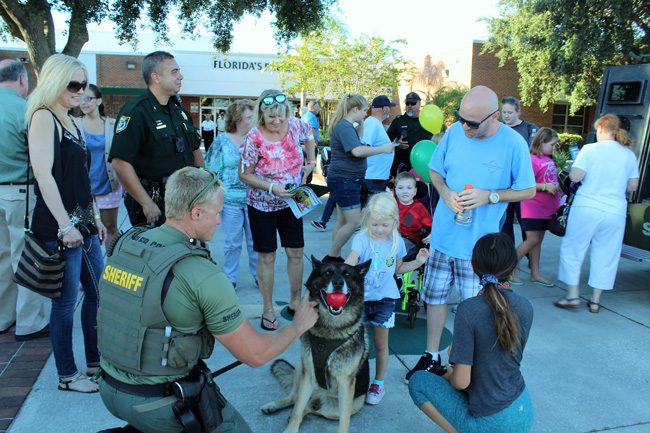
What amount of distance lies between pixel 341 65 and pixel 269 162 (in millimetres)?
23560

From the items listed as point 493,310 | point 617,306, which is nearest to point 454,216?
point 493,310

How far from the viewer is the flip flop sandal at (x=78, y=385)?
11.2ft

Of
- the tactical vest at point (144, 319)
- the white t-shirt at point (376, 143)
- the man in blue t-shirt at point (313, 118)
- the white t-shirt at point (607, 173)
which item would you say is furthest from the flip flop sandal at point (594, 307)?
the man in blue t-shirt at point (313, 118)

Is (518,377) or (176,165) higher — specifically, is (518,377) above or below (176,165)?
below

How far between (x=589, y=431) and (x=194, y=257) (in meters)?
2.68

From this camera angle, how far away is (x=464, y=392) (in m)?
2.71

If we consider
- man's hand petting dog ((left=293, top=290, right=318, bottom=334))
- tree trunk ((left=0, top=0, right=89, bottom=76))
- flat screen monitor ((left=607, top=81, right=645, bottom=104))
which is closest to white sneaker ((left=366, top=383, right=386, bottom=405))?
man's hand petting dog ((left=293, top=290, right=318, bottom=334))

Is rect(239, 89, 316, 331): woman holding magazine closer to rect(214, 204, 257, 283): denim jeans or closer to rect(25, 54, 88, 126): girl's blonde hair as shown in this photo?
rect(214, 204, 257, 283): denim jeans

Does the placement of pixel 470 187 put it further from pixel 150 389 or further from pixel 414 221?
pixel 150 389

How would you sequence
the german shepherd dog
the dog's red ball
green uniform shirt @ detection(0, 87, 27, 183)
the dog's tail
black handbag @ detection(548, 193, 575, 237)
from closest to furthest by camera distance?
the dog's red ball
the german shepherd dog
the dog's tail
green uniform shirt @ detection(0, 87, 27, 183)
black handbag @ detection(548, 193, 575, 237)

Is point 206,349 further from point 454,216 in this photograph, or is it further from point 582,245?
point 582,245

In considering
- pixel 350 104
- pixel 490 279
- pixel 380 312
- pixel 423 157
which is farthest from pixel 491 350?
pixel 350 104

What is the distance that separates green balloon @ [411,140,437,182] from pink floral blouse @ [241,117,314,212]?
6.03 ft

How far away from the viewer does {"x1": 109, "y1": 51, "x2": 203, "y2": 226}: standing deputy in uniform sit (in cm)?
354
